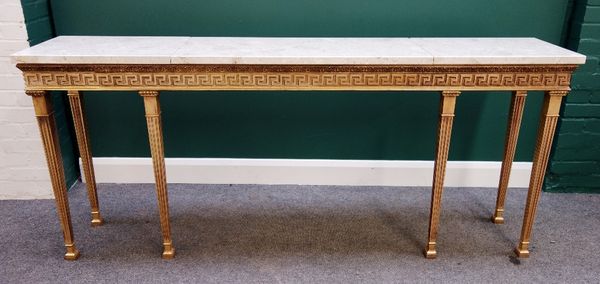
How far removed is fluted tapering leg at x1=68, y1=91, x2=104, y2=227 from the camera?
2129 millimetres

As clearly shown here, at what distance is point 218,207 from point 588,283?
1.70 meters

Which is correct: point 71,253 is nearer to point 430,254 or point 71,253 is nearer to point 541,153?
point 430,254

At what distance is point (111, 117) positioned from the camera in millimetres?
2605

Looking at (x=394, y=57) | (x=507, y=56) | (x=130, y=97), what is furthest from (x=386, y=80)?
(x=130, y=97)

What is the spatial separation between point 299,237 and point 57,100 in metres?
1.45

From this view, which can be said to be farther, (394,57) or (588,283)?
(588,283)

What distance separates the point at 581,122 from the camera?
8.23 ft

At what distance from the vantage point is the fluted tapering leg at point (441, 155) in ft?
5.97

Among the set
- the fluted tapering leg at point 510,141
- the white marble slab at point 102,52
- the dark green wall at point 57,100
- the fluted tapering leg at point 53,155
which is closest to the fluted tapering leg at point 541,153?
the fluted tapering leg at point 510,141

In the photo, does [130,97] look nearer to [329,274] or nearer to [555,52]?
[329,274]

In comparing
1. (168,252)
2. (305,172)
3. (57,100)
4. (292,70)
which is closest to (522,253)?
(305,172)

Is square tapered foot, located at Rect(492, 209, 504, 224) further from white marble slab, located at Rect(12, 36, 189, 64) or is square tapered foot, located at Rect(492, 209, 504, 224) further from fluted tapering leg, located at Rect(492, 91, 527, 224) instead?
white marble slab, located at Rect(12, 36, 189, 64)

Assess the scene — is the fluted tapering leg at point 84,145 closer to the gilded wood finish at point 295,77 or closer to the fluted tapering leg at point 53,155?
the fluted tapering leg at point 53,155

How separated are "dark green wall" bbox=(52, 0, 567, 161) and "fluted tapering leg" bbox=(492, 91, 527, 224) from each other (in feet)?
1.17
